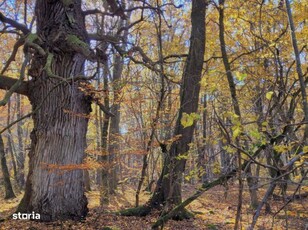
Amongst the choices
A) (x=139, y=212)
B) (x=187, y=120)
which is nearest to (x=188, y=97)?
(x=139, y=212)

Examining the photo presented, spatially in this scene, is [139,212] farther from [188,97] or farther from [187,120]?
[187,120]

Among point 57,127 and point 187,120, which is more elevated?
point 57,127

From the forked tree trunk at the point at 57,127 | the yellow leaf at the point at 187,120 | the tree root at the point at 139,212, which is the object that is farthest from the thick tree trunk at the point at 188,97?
the yellow leaf at the point at 187,120

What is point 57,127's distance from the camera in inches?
245

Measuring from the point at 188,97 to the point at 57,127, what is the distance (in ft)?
9.72

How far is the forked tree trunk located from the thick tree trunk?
179cm

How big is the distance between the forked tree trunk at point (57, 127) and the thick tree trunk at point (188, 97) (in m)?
1.79

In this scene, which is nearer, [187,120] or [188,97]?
[187,120]

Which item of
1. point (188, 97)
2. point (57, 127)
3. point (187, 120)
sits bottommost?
point (187, 120)

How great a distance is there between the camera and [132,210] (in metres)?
7.07

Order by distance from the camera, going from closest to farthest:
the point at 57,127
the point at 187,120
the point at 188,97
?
the point at 187,120, the point at 57,127, the point at 188,97

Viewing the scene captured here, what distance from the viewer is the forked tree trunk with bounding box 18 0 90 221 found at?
6.05m

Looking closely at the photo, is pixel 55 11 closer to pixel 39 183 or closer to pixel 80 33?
pixel 80 33

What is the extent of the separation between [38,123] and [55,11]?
8.19ft
